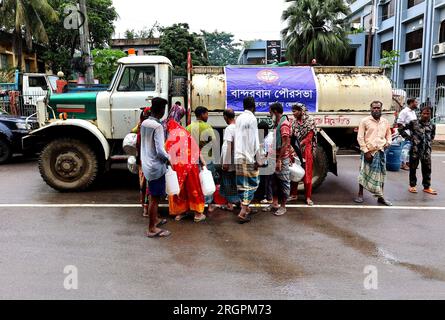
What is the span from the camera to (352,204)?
6.76 meters

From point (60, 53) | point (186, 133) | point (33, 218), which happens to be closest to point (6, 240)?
point (33, 218)

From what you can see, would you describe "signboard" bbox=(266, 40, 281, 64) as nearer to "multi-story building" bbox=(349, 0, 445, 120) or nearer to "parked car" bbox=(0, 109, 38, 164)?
"multi-story building" bbox=(349, 0, 445, 120)

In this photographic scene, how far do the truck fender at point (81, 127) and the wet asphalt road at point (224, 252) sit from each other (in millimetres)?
879

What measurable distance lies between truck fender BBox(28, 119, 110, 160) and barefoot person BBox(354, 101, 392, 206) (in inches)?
160

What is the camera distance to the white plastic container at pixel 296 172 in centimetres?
656

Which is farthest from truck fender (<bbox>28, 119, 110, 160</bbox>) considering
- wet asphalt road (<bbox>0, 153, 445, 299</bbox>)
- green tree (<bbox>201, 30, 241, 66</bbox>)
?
green tree (<bbox>201, 30, 241, 66</bbox>)

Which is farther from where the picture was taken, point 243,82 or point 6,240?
point 243,82

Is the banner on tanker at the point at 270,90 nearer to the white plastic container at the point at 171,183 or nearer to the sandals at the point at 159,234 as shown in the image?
the white plastic container at the point at 171,183

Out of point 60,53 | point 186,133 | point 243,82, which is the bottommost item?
point 186,133

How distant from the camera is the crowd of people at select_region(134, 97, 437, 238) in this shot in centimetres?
505

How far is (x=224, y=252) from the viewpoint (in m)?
4.69
